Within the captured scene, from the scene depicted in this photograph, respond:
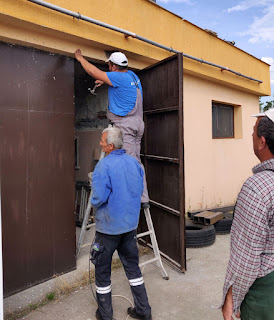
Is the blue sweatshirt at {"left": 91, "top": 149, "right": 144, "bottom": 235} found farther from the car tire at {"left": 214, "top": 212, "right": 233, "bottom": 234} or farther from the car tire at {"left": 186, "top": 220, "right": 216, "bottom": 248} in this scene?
the car tire at {"left": 214, "top": 212, "right": 233, "bottom": 234}

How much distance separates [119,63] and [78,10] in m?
0.84

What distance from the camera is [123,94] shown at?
12.3 ft

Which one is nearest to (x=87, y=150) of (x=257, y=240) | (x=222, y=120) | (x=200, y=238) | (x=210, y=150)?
(x=200, y=238)

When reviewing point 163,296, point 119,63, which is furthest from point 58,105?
point 163,296

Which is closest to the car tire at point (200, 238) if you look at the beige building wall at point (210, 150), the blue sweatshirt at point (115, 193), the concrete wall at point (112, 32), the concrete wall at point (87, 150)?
the beige building wall at point (210, 150)

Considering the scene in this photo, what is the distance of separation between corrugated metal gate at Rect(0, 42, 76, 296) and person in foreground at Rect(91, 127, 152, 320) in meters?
1.01

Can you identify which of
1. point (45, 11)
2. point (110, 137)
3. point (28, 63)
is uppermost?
point (45, 11)

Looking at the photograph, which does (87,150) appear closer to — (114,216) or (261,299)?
(114,216)

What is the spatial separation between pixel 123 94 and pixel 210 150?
3.86m

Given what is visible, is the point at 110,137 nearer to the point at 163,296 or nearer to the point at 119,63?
the point at 119,63

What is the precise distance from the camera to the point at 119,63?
370cm

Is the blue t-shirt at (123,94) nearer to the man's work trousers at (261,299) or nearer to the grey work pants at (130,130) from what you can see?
the grey work pants at (130,130)

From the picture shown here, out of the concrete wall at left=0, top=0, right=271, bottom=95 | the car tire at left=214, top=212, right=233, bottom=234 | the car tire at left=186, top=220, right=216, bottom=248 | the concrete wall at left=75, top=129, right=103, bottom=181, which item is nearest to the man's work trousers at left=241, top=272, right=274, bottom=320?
the concrete wall at left=0, top=0, right=271, bottom=95

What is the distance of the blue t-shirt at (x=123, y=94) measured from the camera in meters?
3.69
